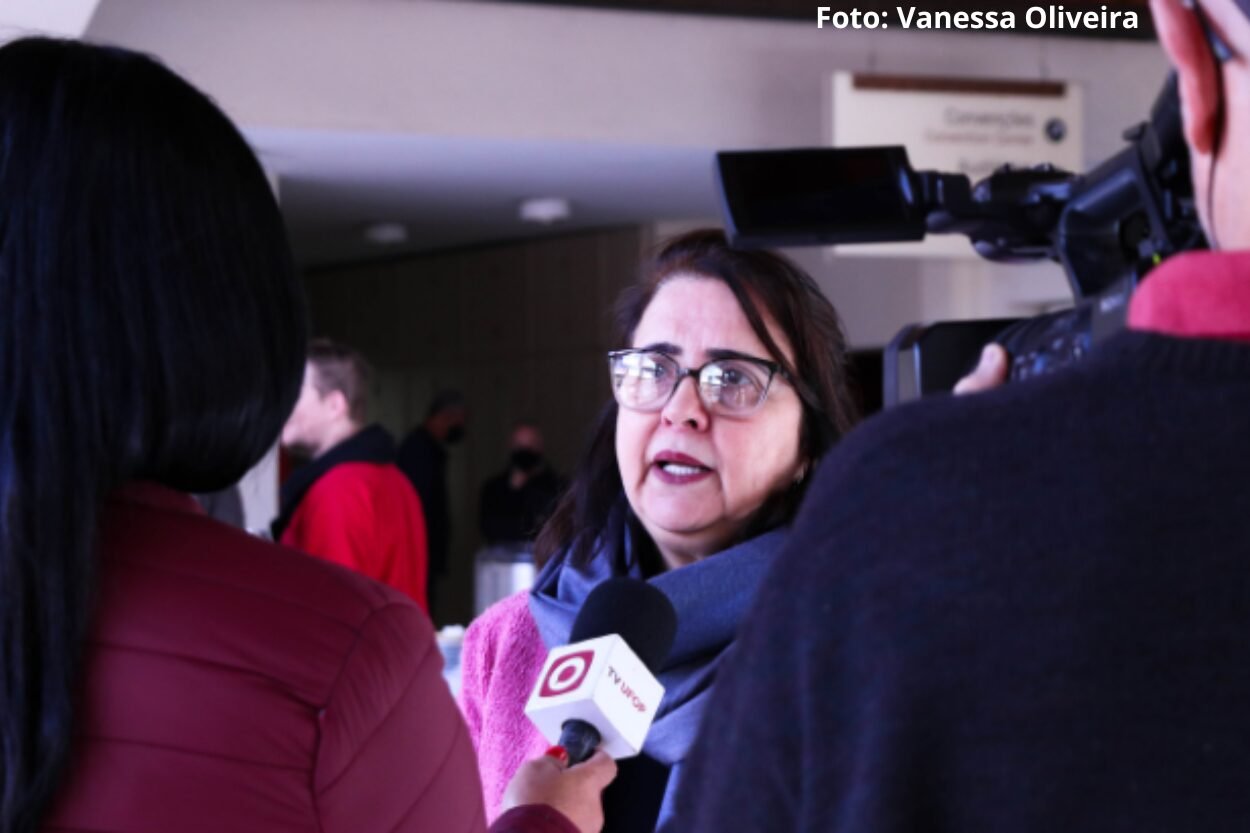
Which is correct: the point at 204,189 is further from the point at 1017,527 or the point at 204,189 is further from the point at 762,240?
the point at 1017,527

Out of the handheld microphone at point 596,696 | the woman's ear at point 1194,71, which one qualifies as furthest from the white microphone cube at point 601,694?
the woman's ear at point 1194,71

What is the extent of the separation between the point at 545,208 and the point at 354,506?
384 centimetres

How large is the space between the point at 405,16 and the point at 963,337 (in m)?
5.67

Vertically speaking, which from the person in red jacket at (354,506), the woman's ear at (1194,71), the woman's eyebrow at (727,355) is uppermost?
the woman's ear at (1194,71)

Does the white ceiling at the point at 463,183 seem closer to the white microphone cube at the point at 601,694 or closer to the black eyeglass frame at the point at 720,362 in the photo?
the black eyeglass frame at the point at 720,362

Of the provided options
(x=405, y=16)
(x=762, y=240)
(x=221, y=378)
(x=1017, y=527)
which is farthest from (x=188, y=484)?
(x=405, y=16)

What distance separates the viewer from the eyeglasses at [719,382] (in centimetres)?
174

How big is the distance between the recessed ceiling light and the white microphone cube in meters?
6.92

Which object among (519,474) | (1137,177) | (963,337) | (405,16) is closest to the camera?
(1137,177)

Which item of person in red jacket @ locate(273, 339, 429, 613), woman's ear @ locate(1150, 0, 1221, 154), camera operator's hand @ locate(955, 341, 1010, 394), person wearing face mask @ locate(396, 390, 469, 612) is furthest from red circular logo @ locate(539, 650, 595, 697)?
person wearing face mask @ locate(396, 390, 469, 612)

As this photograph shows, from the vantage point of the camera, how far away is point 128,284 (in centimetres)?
95

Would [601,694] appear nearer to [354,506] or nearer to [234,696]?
[234,696]

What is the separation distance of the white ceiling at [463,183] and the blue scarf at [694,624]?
389cm

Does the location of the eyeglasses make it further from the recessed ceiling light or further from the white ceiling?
the recessed ceiling light
